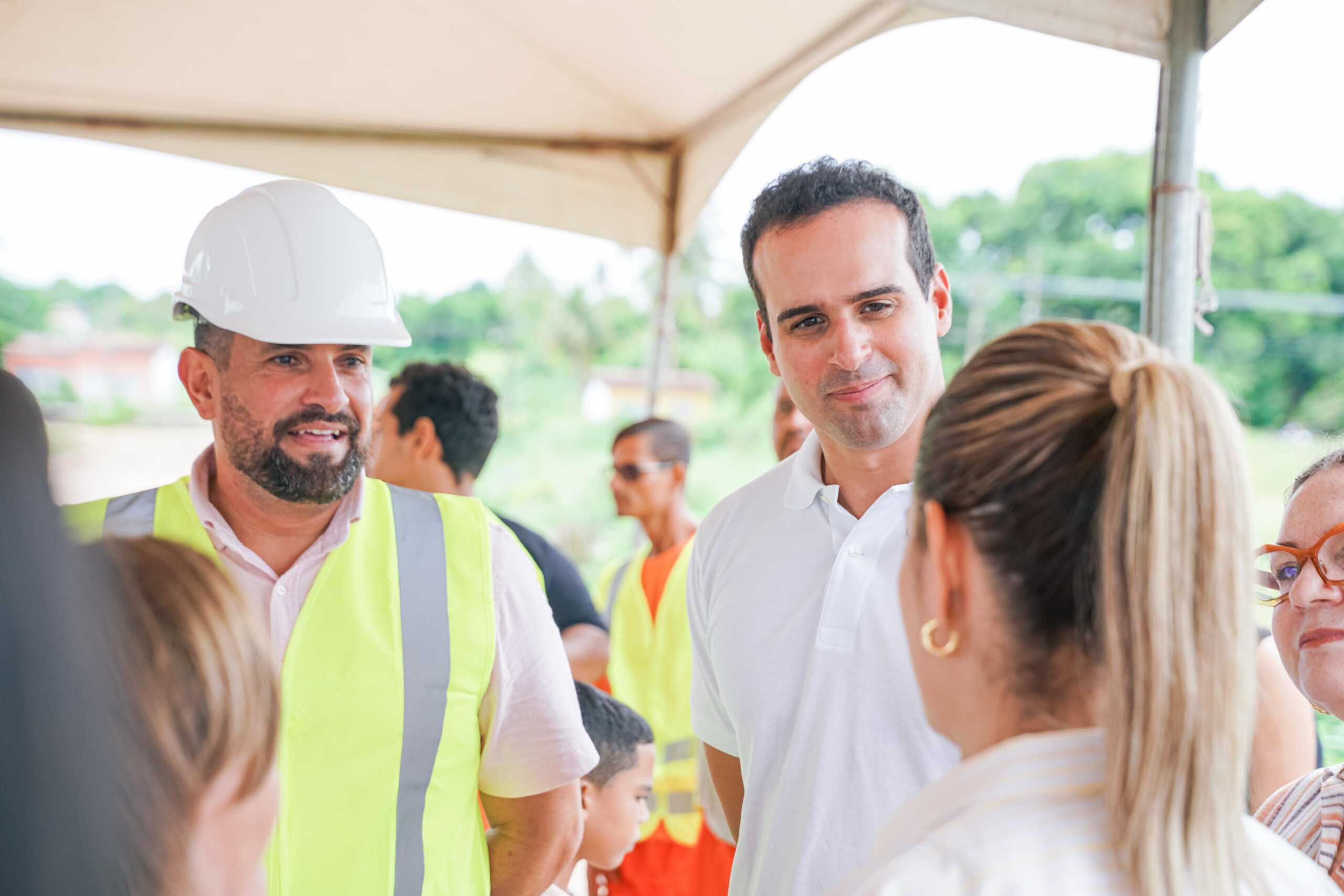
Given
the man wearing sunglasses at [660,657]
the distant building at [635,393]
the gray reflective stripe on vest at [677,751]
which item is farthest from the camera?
the distant building at [635,393]

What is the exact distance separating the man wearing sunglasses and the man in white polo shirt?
4.04 ft

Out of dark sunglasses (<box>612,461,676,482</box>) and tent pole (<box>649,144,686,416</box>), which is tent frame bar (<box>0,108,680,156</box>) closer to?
tent pole (<box>649,144,686,416</box>)

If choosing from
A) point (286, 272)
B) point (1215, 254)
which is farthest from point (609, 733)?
point (1215, 254)

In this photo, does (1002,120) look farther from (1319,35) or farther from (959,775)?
(959,775)

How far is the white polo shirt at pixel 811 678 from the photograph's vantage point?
1.55m

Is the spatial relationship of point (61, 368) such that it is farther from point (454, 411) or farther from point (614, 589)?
point (614, 589)

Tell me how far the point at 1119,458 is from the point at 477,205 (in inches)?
120

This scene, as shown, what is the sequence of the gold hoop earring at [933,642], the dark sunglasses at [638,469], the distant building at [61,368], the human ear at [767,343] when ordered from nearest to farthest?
the distant building at [61,368] → the gold hoop earring at [933,642] → the human ear at [767,343] → the dark sunglasses at [638,469]

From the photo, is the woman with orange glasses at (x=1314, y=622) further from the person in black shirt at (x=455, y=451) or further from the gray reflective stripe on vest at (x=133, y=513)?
the person in black shirt at (x=455, y=451)

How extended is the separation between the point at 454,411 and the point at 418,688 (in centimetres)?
162

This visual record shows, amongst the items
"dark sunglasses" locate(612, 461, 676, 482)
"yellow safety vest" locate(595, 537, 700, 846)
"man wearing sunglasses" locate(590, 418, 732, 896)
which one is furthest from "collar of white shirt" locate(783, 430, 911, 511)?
"dark sunglasses" locate(612, 461, 676, 482)

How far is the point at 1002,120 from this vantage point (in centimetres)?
2727

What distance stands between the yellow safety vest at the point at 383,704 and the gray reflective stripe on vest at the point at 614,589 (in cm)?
232

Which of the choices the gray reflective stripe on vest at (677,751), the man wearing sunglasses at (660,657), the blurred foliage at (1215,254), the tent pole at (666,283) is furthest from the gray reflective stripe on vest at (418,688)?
the blurred foliage at (1215,254)
